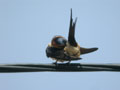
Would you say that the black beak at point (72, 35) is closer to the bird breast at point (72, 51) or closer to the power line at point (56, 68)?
the bird breast at point (72, 51)

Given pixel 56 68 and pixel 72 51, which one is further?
pixel 72 51

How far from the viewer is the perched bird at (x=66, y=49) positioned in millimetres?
6906

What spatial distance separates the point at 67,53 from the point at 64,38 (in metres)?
0.82

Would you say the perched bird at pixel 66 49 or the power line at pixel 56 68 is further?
the perched bird at pixel 66 49

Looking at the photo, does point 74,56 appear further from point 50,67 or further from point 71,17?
point 50,67

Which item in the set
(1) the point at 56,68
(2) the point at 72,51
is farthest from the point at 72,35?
(1) the point at 56,68

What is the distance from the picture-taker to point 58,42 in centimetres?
757

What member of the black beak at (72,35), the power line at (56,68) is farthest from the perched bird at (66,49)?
the power line at (56,68)

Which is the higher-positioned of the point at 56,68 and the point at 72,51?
the point at 72,51

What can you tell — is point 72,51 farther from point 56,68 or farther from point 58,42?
point 56,68

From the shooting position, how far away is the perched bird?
691 cm

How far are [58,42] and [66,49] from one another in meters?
0.51

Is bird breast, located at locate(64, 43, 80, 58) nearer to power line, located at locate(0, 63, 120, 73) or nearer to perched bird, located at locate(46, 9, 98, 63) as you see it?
perched bird, located at locate(46, 9, 98, 63)

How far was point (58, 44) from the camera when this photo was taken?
7531 millimetres
